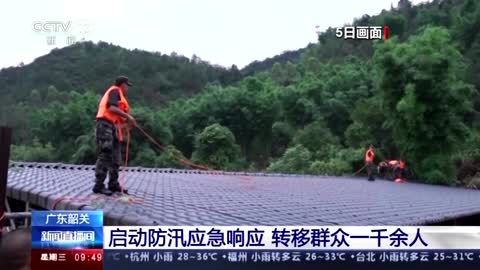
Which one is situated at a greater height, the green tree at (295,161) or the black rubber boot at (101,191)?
the black rubber boot at (101,191)

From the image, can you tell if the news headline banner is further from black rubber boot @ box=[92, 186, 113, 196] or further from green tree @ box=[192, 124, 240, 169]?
green tree @ box=[192, 124, 240, 169]

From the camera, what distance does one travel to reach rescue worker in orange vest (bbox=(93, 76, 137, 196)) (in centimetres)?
218

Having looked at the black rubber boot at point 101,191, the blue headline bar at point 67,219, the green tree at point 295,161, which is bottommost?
the green tree at point 295,161

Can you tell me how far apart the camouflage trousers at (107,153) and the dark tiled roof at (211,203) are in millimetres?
97

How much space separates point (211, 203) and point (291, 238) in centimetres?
54

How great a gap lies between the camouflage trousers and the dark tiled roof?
3.8 inches

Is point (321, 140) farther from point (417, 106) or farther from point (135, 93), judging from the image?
point (135, 93)

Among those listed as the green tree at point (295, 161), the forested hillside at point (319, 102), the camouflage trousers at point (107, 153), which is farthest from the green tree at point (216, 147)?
the green tree at point (295, 161)

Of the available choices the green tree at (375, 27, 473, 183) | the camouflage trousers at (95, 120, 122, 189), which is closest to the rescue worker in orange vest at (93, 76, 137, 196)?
the camouflage trousers at (95, 120, 122, 189)

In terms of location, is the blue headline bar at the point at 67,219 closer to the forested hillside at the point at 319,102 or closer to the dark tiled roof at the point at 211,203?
the dark tiled roof at the point at 211,203

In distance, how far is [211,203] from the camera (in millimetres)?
2488

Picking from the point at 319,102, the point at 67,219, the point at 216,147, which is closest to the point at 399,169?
the point at 319,102

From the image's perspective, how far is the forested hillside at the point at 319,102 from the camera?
97.8 inches

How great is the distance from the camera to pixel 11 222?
79.5 inches
